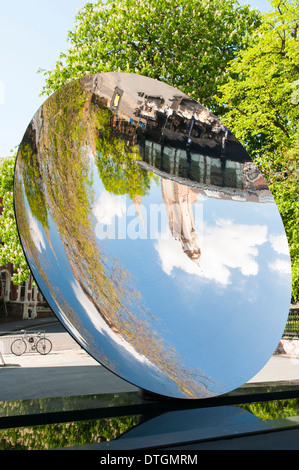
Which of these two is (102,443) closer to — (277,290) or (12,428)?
(12,428)

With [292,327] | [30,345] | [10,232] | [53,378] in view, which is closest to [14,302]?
[10,232]

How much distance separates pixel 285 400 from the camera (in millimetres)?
7008

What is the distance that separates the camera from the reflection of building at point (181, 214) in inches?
268

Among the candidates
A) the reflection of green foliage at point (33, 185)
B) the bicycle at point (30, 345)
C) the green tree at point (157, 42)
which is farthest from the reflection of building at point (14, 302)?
the reflection of green foliage at point (33, 185)

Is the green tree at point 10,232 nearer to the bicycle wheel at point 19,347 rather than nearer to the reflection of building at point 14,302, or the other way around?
the bicycle wheel at point 19,347

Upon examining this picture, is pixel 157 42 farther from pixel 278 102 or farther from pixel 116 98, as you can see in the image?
pixel 116 98

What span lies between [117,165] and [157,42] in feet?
49.7

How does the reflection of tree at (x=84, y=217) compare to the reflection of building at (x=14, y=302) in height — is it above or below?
above

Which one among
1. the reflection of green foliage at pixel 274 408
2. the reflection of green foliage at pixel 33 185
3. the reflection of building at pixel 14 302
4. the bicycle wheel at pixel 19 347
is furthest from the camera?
the reflection of building at pixel 14 302

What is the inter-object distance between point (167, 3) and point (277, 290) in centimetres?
1628

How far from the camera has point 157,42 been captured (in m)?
19.7

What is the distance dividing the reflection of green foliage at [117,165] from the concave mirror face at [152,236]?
0.02 meters

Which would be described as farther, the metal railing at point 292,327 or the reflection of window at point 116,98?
the metal railing at point 292,327
